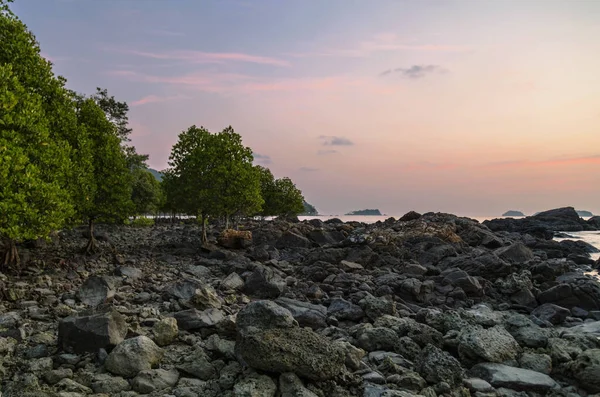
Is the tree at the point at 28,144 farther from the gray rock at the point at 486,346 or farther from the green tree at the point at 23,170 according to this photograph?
the gray rock at the point at 486,346

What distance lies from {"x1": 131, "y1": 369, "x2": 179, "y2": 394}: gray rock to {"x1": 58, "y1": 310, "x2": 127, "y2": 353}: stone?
5.21 feet

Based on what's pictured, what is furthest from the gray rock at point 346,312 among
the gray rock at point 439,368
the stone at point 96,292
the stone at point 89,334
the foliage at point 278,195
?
the foliage at point 278,195

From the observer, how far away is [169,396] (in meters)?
8.14

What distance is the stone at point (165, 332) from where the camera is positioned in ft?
35.4

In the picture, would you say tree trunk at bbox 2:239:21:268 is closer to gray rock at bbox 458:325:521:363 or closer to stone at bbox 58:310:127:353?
stone at bbox 58:310:127:353

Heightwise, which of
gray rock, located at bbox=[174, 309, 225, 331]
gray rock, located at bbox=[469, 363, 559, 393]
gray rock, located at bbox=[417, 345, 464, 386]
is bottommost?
gray rock, located at bbox=[469, 363, 559, 393]

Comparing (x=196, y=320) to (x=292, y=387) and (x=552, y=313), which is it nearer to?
(x=292, y=387)

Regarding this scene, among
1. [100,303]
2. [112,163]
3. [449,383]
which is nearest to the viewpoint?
[449,383]

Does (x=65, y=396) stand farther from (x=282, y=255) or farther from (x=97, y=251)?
(x=282, y=255)

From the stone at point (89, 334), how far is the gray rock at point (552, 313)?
16.1 meters

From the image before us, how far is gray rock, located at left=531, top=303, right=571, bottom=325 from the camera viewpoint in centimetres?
1712

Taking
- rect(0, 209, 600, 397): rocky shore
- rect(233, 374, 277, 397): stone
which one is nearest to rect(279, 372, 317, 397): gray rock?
rect(0, 209, 600, 397): rocky shore

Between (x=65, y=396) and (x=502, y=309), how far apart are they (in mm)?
18315

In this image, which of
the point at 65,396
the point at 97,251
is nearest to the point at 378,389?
the point at 65,396
